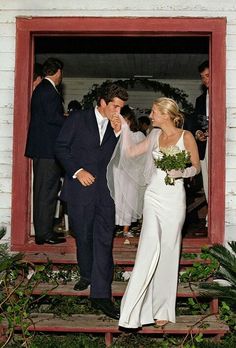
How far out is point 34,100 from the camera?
6.74 m

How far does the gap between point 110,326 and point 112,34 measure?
10.6 ft

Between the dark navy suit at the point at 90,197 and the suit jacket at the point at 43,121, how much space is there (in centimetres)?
98

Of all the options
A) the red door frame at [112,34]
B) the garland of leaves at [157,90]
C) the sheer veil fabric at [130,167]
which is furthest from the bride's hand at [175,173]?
the garland of leaves at [157,90]

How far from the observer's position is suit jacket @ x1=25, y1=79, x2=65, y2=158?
6.60 m

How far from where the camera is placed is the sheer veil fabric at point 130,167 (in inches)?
227

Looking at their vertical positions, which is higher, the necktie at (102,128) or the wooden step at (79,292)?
the necktie at (102,128)

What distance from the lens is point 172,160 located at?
5430mm

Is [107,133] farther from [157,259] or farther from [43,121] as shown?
[157,259]

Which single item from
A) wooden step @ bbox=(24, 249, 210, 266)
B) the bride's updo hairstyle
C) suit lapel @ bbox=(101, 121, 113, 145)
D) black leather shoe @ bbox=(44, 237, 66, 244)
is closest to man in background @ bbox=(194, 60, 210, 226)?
wooden step @ bbox=(24, 249, 210, 266)

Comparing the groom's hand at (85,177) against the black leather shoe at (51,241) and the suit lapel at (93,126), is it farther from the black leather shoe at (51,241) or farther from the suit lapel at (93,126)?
the black leather shoe at (51,241)

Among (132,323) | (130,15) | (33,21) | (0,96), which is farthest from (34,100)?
(132,323)

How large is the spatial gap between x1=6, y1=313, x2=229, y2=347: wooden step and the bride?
130mm

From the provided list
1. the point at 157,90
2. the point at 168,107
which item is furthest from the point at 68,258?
the point at 157,90

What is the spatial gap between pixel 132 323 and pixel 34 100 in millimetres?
2846
